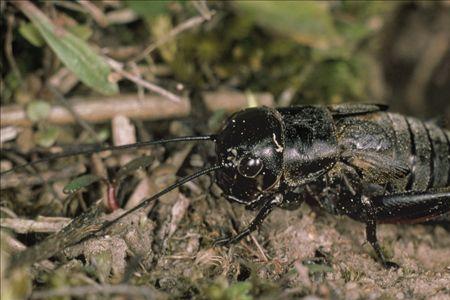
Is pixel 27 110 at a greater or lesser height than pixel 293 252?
greater

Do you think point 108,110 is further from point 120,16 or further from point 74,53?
point 120,16

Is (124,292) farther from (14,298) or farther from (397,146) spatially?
(397,146)

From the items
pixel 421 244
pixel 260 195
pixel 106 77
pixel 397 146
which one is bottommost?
pixel 421 244

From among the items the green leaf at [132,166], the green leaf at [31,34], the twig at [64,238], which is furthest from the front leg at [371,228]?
the green leaf at [31,34]

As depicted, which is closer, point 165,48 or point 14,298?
point 14,298

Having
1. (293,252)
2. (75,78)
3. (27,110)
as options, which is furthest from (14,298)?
(75,78)

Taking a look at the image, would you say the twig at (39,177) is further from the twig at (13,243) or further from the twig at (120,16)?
the twig at (120,16)
